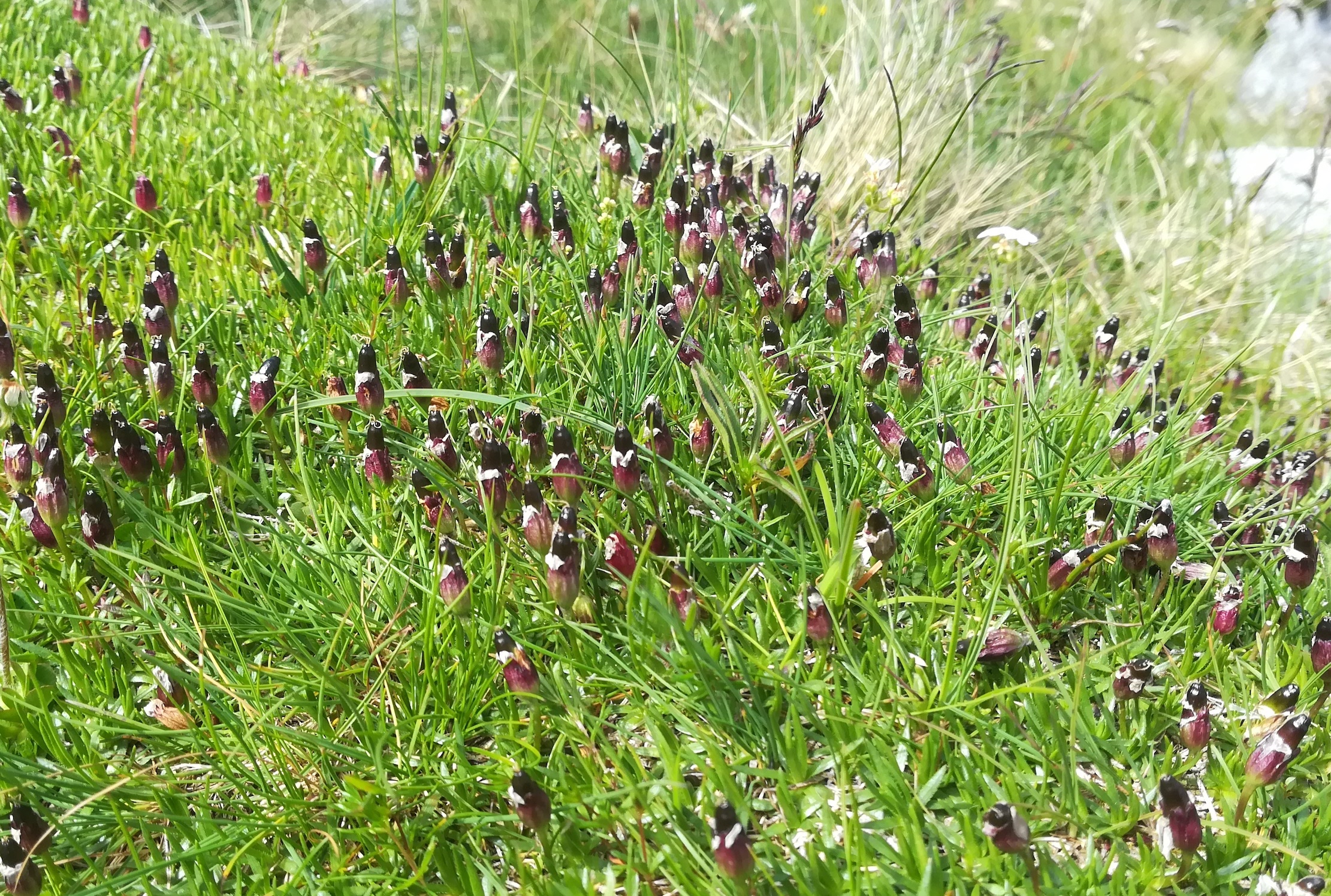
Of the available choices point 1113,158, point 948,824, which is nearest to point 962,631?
point 948,824

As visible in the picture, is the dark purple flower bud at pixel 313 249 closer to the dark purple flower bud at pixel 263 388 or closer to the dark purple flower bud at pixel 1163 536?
the dark purple flower bud at pixel 263 388

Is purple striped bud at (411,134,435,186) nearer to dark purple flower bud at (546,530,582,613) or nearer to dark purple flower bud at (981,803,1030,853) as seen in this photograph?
dark purple flower bud at (546,530,582,613)

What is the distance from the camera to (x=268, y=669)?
181 cm

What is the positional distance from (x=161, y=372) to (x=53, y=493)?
0.39 meters

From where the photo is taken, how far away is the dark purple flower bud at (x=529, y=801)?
5.02 feet

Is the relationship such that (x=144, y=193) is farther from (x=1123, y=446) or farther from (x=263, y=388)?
(x=1123, y=446)

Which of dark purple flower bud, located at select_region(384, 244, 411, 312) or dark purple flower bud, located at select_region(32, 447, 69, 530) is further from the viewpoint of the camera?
dark purple flower bud, located at select_region(384, 244, 411, 312)

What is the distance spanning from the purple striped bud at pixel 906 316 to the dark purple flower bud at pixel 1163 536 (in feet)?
2.67

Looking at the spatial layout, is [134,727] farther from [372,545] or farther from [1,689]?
[372,545]

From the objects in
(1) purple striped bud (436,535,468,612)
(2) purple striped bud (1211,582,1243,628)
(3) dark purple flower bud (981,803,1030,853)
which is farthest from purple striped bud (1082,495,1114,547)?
(1) purple striped bud (436,535,468,612)

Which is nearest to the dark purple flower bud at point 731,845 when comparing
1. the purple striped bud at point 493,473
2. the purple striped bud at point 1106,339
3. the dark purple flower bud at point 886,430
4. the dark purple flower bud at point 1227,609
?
the purple striped bud at point 493,473

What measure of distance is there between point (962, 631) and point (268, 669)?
137 cm

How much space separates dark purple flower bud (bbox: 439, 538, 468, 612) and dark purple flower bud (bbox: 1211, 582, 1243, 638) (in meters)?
1.54

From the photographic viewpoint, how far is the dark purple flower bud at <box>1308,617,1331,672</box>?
5.96 feet
